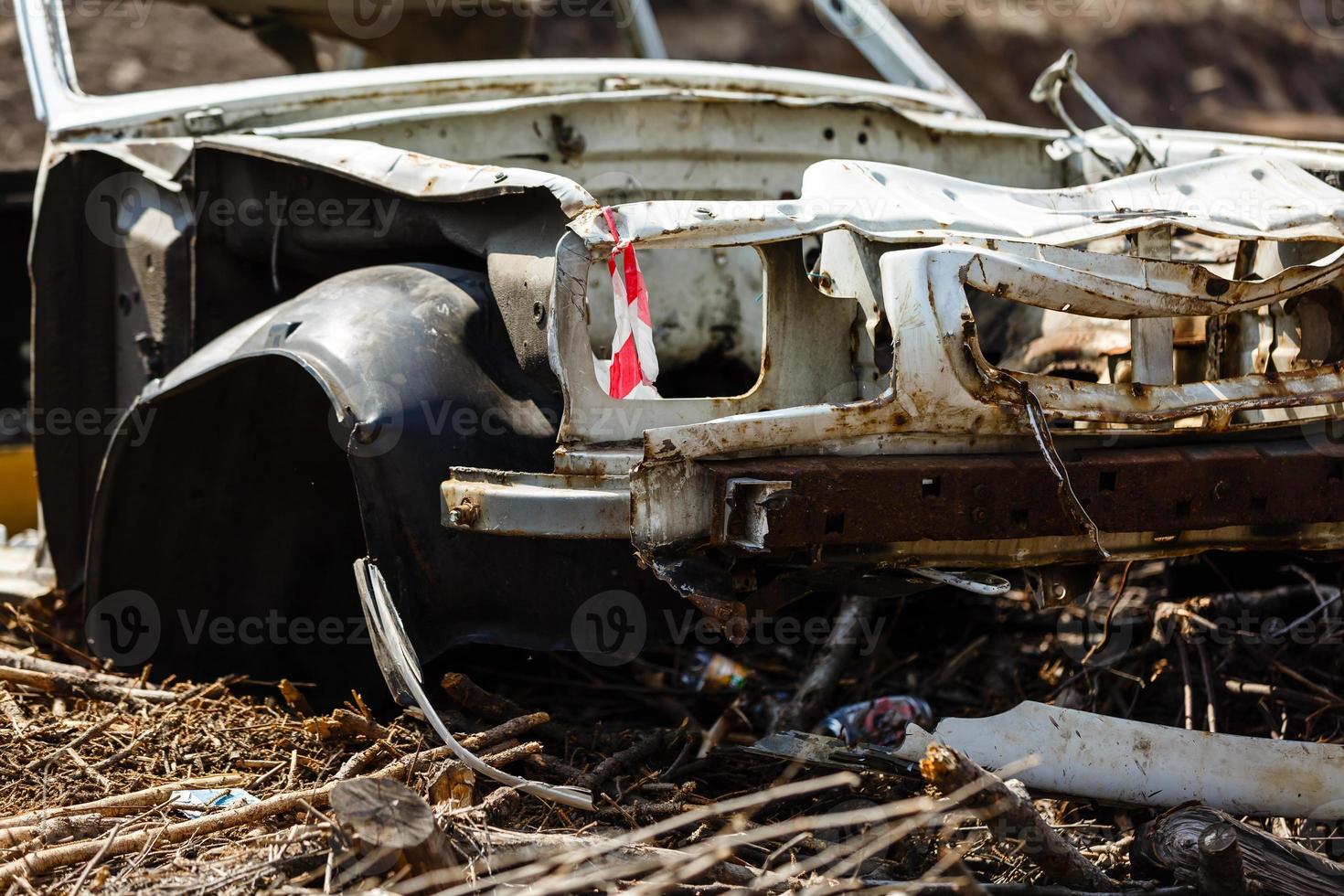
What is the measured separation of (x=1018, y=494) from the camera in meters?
2.38

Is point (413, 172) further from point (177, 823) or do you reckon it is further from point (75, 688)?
point (75, 688)

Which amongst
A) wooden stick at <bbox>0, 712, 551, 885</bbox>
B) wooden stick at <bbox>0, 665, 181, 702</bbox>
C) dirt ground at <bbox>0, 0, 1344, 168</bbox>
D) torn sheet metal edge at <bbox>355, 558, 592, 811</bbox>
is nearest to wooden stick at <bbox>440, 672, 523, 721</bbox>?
A: wooden stick at <bbox>0, 712, 551, 885</bbox>

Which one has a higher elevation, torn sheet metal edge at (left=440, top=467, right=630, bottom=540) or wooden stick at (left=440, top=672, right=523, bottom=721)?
torn sheet metal edge at (left=440, top=467, right=630, bottom=540)

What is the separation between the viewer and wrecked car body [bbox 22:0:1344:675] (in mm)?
2357

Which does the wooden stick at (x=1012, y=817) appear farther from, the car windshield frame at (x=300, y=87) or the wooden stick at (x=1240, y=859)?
the car windshield frame at (x=300, y=87)

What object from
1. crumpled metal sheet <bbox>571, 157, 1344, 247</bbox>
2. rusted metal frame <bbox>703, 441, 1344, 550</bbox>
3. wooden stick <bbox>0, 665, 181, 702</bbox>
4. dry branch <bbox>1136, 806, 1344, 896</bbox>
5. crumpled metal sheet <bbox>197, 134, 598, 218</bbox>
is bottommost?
dry branch <bbox>1136, 806, 1344, 896</bbox>

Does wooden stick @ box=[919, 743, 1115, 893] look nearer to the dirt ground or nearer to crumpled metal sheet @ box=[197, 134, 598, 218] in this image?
crumpled metal sheet @ box=[197, 134, 598, 218]

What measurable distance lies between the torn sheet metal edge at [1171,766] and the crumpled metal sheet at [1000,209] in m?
0.90

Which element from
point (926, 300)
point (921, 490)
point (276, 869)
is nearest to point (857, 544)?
point (921, 490)

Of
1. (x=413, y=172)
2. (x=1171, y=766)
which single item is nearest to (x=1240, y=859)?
(x=1171, y=766)

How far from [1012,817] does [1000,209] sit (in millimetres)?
1117

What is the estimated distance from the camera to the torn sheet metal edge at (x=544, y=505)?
2.35 m

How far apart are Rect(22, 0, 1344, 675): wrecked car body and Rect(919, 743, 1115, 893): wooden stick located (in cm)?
41

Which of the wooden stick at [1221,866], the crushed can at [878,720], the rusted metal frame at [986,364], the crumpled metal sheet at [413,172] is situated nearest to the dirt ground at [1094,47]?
the crumpled metal sheet at [413,172]
